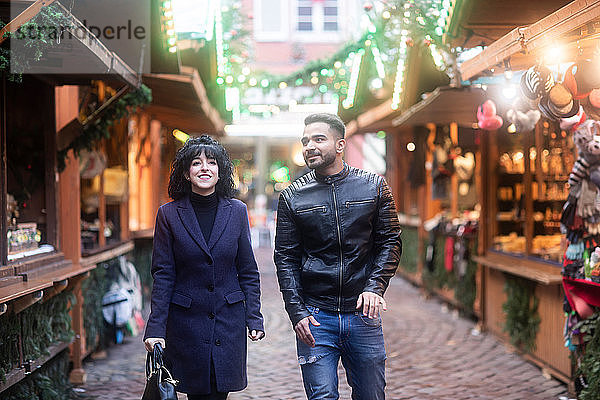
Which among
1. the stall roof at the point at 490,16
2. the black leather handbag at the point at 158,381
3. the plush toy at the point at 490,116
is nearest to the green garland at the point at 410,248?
the plush toy at the point at 490,116

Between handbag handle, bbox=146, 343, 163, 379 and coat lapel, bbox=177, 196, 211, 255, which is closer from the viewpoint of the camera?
handbag handle, bbox=146, 343, 163, 379

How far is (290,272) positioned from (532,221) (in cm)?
481

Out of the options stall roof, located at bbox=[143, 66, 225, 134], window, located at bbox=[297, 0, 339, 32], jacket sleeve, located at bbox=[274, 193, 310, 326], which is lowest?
jacket sleeve, located at bbox=[274, 193, 310, 326]

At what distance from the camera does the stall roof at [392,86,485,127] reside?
7.48 m

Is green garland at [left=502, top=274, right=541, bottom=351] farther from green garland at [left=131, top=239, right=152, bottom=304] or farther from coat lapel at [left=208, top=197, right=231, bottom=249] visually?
green garland at [left=131, top=239, right=152, bottom=304]

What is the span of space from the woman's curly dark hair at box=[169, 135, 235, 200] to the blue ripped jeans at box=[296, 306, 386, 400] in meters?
0.85

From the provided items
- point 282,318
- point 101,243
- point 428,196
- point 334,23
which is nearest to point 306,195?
point 101,243

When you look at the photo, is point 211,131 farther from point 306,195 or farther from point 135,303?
point 306,195

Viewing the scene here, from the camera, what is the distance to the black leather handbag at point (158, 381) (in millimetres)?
3496

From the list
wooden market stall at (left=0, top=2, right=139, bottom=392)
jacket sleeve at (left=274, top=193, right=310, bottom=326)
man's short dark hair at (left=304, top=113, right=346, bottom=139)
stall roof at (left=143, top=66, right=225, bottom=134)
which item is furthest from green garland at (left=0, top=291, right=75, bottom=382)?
stall roof at (left=143, top=66, right=225, bottom=134)

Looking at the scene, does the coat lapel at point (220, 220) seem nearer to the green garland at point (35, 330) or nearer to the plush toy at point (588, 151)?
the green garland at point (35, 330)

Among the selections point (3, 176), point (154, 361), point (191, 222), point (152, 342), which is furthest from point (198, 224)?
point (3, 176)

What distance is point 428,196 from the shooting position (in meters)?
13.5

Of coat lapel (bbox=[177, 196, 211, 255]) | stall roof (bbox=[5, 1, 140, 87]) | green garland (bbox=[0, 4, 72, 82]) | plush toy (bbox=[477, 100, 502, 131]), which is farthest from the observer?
plush toy (bbox=[477, 100, 502, 131])
